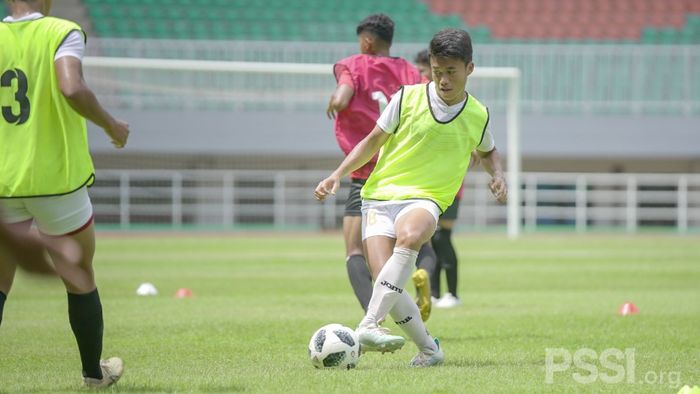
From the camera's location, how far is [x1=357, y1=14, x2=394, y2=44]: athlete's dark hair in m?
8.54

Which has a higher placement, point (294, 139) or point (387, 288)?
point (387, 288)

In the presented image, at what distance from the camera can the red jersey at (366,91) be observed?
335 inches

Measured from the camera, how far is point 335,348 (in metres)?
6.89

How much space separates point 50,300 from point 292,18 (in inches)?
873

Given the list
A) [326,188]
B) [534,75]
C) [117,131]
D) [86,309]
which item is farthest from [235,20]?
[117,131]

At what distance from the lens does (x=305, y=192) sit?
1281 inches

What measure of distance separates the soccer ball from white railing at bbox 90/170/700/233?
82.8ft

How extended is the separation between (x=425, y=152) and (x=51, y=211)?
243cm

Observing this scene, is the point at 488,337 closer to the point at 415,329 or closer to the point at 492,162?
the point at 492,162

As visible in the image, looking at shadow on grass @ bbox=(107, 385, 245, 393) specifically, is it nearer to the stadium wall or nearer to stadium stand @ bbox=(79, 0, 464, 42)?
the stadium wall

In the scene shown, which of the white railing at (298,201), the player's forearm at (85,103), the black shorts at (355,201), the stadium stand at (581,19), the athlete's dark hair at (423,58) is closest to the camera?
the player's forearm at (85,103)

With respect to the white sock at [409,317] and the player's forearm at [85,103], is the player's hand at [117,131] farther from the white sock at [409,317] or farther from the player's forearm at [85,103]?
the white sock at [409,317]

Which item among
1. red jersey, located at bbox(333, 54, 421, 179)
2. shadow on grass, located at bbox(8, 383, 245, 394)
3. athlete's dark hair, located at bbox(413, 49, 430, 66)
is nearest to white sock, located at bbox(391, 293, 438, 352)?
shadow on grass, located at bbox(8, 383, 245, 394)

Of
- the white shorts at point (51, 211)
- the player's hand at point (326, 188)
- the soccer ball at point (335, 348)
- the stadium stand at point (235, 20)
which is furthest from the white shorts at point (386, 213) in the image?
the stadium stand at point (235, 20)
